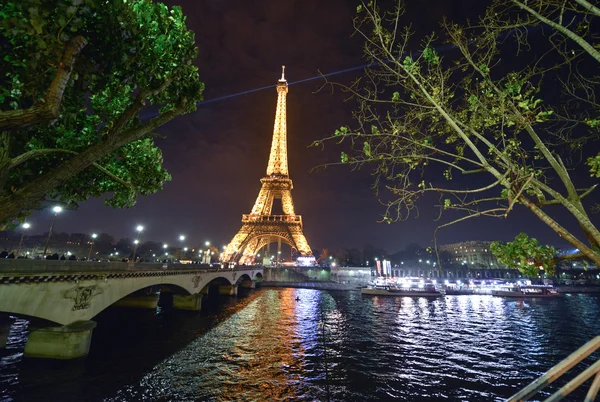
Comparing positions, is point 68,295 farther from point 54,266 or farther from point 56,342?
point 56,342

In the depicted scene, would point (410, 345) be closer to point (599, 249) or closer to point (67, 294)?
point (599, 249)

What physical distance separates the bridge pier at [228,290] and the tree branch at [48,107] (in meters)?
52.9

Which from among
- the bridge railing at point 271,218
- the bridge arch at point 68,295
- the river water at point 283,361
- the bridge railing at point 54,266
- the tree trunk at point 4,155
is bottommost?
the river water at point 283,361

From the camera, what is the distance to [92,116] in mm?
13523

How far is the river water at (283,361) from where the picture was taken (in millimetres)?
13508

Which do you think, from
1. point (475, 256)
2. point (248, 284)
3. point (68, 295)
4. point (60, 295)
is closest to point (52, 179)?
point (60, 295)

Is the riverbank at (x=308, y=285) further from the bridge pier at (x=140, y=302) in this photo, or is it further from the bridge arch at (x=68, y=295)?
the bridge arch at (x=68, y=295)

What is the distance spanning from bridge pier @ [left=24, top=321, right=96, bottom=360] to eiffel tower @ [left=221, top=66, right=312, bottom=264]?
62.8m

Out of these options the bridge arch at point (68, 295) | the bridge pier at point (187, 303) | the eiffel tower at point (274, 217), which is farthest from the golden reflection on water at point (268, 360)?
the eiffel tower at point (274, 217)

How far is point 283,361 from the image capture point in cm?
1816

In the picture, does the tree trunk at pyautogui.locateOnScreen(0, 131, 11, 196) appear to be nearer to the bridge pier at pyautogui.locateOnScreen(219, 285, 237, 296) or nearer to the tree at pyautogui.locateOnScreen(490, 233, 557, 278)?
the tree at pyautogui.locateOnScreen(490, 233, 557, 278)

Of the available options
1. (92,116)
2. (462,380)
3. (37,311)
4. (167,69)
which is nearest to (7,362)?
(37,311)

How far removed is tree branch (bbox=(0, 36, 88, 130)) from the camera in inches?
250

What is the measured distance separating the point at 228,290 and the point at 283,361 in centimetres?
4209
